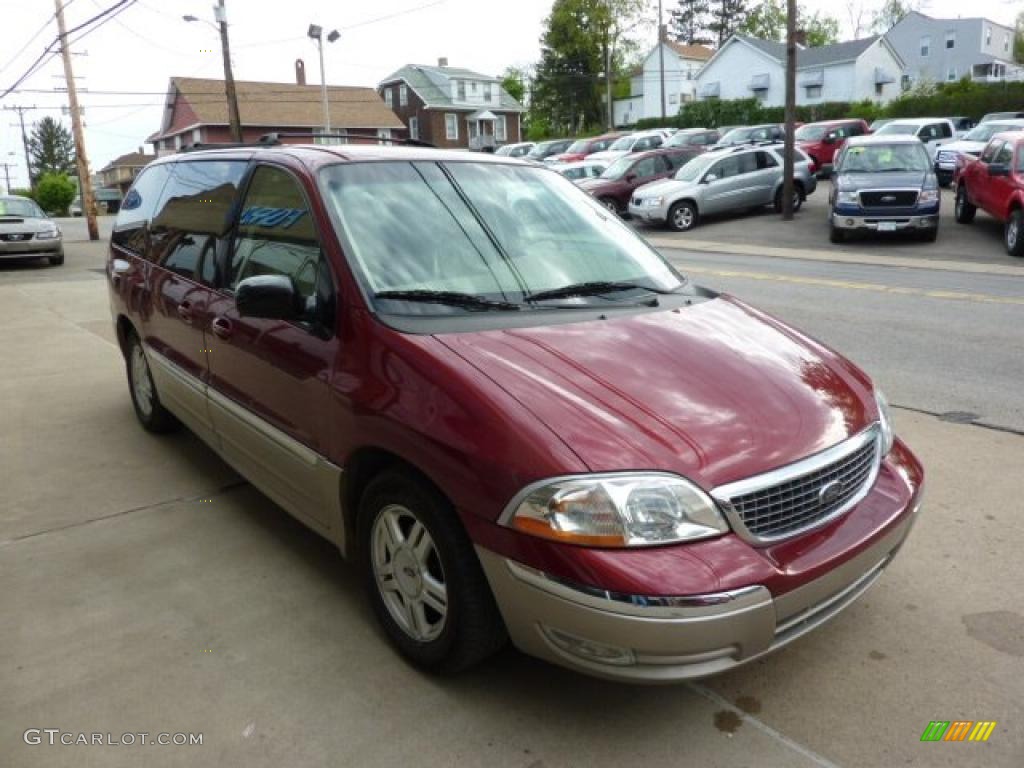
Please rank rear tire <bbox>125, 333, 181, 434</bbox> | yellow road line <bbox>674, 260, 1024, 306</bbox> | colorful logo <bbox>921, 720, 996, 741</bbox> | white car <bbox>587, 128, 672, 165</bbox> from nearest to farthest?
colorful logo <bbox>921, 720, 996, 741</bbox> → rear tire <bbox>125, 333, 181, 434</bbox> → yellow road line <bbox>674, 260, 1024, 306</bbox> → white car <bbox>587, 128, 672, 165</bbox>

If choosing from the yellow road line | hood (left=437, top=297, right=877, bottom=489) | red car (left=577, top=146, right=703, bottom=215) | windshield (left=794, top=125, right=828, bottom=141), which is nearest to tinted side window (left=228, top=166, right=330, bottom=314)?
hood (left=437, top=297, right=877, bottom=489)

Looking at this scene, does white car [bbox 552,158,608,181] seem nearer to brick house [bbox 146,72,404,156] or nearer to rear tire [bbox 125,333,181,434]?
rear tire [bbox 125,333,181,434]

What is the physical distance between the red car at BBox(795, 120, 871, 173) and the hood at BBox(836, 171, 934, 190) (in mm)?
11051

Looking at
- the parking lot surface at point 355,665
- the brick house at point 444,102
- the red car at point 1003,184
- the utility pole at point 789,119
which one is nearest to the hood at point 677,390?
the parking lot surface at point 355,665

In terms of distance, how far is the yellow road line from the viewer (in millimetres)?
9969

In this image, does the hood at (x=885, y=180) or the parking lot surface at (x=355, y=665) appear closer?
the parking lot surface at (x=355, y=665)

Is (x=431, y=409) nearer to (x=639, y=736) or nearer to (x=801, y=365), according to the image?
(x=639, y=736)

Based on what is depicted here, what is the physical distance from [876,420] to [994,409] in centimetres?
342

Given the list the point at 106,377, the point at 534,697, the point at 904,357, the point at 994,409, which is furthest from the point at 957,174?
the point at 534,697

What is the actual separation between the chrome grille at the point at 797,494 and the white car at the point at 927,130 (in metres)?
25.9

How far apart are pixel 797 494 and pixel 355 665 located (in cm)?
161

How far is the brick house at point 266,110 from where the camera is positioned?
55.2 meters

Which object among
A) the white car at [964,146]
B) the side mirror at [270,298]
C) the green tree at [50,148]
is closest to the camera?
the side mirror at [270,298]

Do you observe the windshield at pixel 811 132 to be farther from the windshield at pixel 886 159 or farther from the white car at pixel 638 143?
the windshield at pixel 886 159
